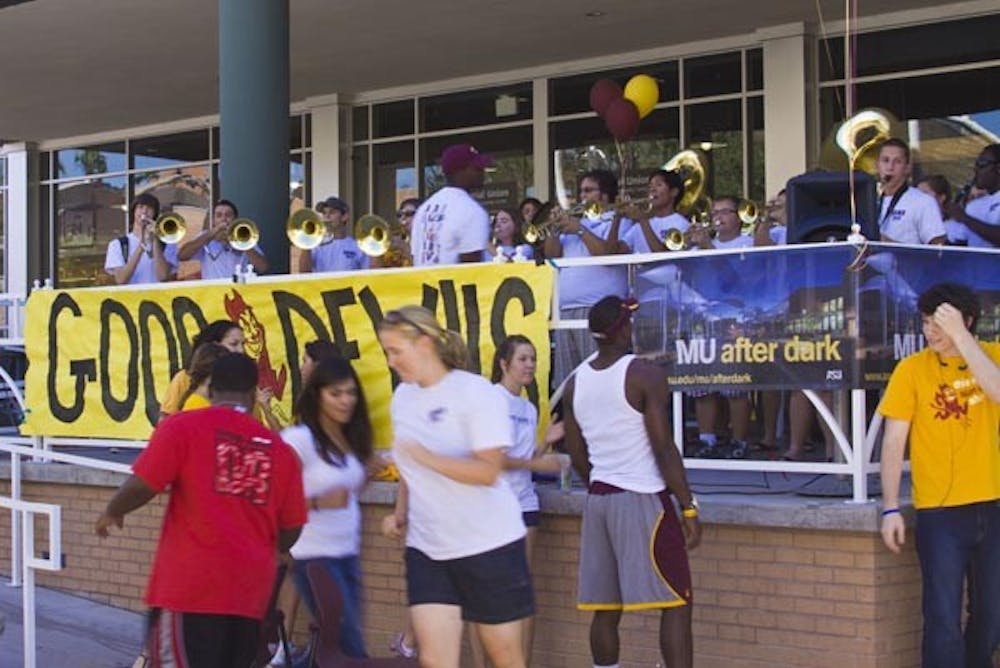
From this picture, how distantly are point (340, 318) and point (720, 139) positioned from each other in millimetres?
8113

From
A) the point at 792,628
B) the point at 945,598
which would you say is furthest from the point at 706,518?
the point at 945,598

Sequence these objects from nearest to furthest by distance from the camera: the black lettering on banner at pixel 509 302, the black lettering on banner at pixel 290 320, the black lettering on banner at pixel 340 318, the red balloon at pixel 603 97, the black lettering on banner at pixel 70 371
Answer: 1. the black lettering on banner at pixel 509 302
2. the black lettering on banner at pixel 340 318
3. the black lettering on banner at pixel 290 320
4. the black lettering on banner at pixel 70 371
5. the red balloon at pixel 603 97

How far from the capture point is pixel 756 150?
1627 centimetres

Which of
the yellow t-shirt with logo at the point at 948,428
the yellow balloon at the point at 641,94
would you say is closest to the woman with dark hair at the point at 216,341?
the yellow t-shirt with logo at the point at 948,428

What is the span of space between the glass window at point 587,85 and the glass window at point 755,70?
914 millimetres

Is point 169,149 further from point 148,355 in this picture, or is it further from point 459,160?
point 459,160

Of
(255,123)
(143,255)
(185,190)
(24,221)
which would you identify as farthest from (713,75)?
(24,221)

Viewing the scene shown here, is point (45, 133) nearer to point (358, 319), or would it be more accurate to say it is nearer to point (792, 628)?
point (358, 319)

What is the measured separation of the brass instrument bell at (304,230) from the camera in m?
12.0

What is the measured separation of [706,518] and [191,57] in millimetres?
11400

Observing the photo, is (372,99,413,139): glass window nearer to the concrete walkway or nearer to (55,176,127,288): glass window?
(55,176,127,288): glass window

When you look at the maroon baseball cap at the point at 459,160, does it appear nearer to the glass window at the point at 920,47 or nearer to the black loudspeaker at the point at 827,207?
the black loudspeaker at the point at 827,207

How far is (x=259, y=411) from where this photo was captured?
873cm

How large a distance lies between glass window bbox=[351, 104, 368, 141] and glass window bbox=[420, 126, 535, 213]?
1433mm
